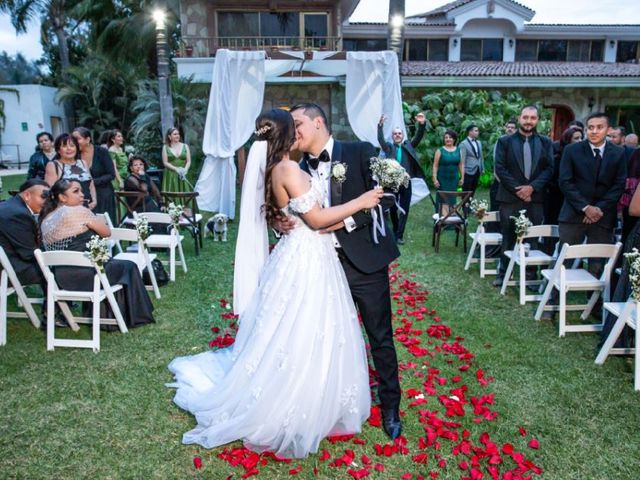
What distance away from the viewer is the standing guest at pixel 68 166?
6.46m

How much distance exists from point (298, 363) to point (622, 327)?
266 centimetres

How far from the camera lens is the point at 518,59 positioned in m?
23.9

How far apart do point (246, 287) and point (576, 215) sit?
148 inches

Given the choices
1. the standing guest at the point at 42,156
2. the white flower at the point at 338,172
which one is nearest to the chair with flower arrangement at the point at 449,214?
the white flower at the point at 338,172

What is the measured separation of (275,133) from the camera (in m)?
2.77

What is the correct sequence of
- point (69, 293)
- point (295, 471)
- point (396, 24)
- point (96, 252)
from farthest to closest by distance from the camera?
point (396, 24), point (69, 293), point (96, 252), point (295, 471)

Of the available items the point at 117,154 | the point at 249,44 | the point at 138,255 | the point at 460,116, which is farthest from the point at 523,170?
the point at 249,44

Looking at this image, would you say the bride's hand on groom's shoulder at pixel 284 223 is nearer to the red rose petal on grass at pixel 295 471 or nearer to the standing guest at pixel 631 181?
the red rose petal on grass at pixel 295 471

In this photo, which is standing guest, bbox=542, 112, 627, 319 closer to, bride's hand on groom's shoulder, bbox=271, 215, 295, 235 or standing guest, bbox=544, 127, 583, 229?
standing guest, bbox=544, 127, 583, 229

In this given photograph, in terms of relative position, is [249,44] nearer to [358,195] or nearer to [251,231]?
[251,231]

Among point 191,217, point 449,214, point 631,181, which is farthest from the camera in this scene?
point 191,217

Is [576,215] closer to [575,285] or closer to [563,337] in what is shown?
[575,285]

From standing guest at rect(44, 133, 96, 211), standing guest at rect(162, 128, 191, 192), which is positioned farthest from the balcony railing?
standing guest at rect(44, 133, 96, 211)

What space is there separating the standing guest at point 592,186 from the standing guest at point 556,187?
113cm
